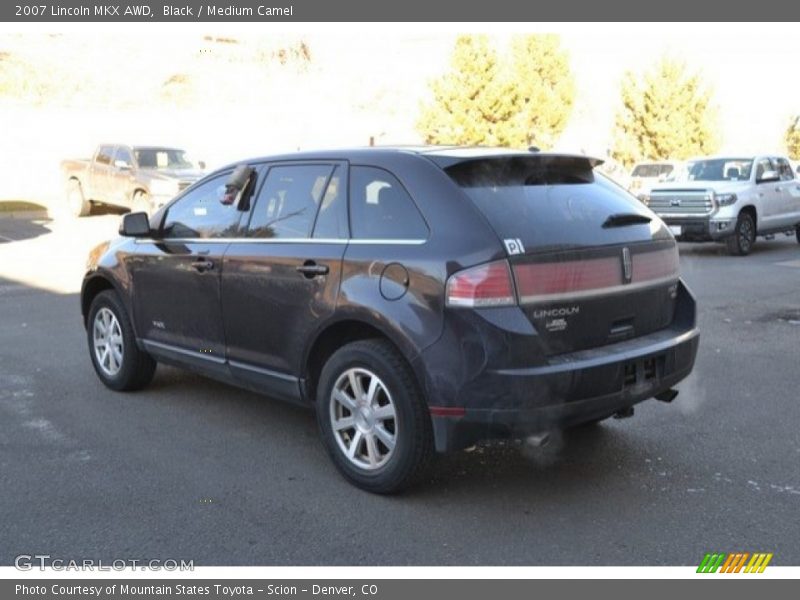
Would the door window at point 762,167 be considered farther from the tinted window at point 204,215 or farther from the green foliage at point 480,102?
the green foliage at point 480,102

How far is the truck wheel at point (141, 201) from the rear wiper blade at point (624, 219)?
1598 cm

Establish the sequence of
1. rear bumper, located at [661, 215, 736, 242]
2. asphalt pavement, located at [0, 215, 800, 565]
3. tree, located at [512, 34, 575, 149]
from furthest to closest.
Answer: tree, located at [512, 34, 575, 149], rear bumper, located at [661, 215, 736, 242], asphalt pavement, located at [0, 215, 800, 565]

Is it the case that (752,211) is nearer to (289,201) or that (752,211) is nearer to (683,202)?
(683,202)

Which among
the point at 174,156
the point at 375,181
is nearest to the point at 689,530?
the point at 375,181

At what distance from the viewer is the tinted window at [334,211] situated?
14.7 feet

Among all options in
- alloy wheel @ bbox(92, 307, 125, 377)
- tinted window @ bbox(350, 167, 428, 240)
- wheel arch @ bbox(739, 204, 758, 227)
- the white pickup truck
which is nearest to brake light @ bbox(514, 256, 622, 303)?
tinted window @ bbox(350, 167, 428, 240)

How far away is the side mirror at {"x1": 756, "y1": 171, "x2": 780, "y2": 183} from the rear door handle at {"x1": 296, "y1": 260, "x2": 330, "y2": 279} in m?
13.3

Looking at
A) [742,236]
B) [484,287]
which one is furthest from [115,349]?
[742,236]

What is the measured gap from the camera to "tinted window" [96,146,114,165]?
813 inches

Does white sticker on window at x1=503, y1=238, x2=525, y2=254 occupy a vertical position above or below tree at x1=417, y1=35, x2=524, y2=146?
below

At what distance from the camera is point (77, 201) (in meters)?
22.1

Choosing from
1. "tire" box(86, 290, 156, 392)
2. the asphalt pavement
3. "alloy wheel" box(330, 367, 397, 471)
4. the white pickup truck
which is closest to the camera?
the asphalt pavement

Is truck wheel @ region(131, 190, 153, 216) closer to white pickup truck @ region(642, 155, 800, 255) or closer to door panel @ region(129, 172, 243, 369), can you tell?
white pickup truck @ region(642, 155, 800, 255)

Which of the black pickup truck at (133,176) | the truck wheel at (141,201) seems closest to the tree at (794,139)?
the black pickup truck at (133,176)
